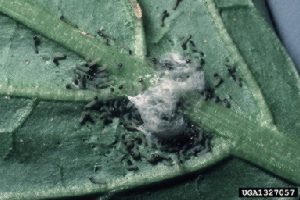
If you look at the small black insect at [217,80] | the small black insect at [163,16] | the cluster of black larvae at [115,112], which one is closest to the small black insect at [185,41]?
the small black insect at [163,16]

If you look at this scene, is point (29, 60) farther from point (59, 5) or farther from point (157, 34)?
point (157, 34)

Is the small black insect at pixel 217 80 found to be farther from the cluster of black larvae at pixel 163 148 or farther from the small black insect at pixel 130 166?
the small black insect at pixel 130 166

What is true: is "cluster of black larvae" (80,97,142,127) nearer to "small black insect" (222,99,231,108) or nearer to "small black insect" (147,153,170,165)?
"small black insect" (147,153,170,165)

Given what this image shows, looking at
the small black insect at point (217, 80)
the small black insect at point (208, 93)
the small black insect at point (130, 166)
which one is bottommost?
the small black insect at point (130, 166)

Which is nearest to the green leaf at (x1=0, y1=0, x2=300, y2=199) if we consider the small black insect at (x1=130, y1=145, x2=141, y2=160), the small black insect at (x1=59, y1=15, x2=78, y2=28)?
the small black insect at (x1=59, y1=15, x2=78, y2=28)

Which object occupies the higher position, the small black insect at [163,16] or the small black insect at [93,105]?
the small black insect at [163,16]

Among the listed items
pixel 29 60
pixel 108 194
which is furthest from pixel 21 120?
pixel 108 194
